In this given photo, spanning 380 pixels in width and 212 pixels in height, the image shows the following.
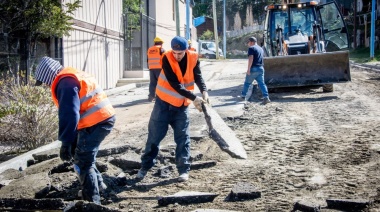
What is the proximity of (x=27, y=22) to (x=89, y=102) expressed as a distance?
7.94 m

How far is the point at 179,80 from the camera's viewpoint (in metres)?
5.95

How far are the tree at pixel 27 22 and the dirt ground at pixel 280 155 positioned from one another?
2688 mm

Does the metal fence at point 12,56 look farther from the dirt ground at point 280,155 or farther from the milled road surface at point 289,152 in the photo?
the milled road surface at point 289,152

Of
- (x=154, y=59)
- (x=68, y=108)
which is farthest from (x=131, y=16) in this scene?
(x=68, y=108)

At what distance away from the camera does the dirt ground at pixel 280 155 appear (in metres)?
5.08

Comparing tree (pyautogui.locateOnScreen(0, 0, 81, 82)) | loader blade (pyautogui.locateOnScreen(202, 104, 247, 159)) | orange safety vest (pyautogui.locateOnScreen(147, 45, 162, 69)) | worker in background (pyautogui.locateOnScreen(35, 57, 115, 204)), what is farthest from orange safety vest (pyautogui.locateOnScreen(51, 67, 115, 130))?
orange safety vest (pyautogui.locateOnScreen(147, 45, 162, 69))

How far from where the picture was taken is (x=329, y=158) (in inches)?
255

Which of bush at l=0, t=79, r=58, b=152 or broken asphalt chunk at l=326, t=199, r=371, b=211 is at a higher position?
bush at l=0, t=79, r=58, b=152

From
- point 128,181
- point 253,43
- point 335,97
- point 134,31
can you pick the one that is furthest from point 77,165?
point 134,31

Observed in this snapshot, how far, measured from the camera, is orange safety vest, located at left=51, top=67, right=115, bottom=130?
15.1 ft

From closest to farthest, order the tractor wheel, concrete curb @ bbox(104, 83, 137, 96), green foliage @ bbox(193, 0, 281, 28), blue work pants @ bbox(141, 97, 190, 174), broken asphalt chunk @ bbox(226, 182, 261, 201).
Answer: broken asphalt chunk @ bbox(226, 182, 261, 201)
blue work pants @ bbox(141, 97, 190, 174)
the tractor wheel
concrete curb @ bbox(104, 83, 137, 96)
green foliage @ bbox(193, 0, 281, 28)

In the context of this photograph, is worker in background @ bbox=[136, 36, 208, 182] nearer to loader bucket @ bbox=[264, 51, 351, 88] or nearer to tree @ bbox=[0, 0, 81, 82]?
tree @ bbox=[0, 0, 81, 82]

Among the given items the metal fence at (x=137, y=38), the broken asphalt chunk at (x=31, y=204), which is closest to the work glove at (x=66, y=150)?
the broken asphalt chunk at (x=31, y=204)

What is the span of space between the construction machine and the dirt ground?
4.40ft
